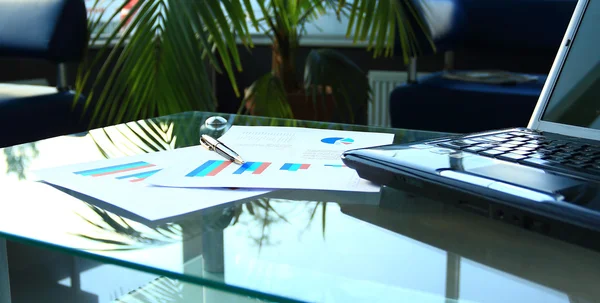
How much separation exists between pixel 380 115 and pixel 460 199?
96.6 inches

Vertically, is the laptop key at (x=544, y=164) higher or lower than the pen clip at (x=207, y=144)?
higher

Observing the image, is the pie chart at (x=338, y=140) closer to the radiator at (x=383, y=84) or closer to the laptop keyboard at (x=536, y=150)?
the laptop keyboard at (x=536, y=150)

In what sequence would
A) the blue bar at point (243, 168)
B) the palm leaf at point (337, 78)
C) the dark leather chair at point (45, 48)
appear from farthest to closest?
the palm leaf at point (337, 78), the dark leather chair at point (45, 48), the blue bar at point (243, 168)

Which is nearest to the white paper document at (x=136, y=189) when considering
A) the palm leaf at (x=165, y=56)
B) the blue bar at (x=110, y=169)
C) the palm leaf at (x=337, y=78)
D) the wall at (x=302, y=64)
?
the blue bar at (x=110, y=169)

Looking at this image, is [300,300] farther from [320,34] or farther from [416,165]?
[320,34]

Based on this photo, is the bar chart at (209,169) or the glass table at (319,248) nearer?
the glass table at (319,248)

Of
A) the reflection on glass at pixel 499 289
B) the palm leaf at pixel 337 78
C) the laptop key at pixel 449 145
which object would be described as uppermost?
the laptop key at pixel 449 145

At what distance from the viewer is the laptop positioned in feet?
1.52

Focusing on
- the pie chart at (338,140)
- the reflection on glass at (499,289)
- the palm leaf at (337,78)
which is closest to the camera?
Result: the reflection on glass at (499,289)

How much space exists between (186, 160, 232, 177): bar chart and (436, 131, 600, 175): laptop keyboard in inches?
8.4

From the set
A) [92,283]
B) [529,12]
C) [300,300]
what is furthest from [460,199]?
[529,12]

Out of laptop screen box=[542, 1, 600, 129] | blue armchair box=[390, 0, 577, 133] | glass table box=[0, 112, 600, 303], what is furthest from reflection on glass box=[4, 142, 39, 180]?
blue armchair box=[390, 0, 577, 133]

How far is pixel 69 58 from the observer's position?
1.82 meters

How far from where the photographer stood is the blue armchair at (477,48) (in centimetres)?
180
